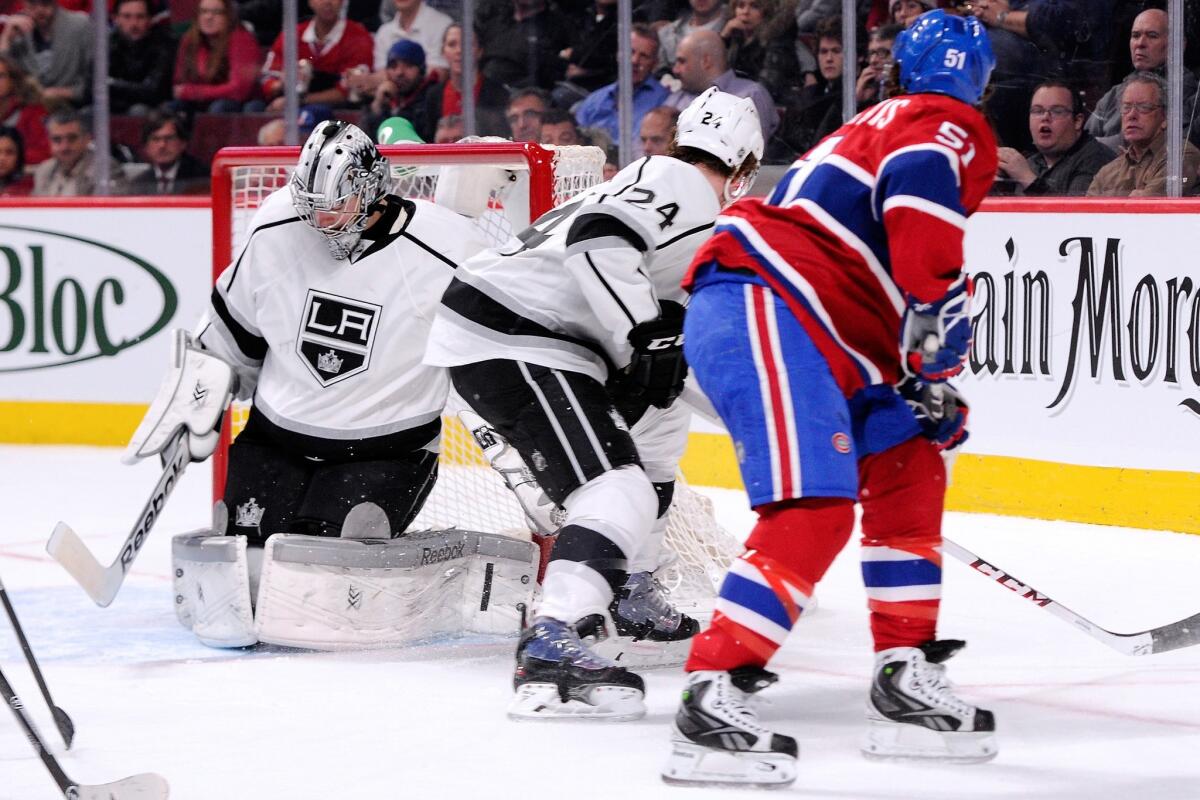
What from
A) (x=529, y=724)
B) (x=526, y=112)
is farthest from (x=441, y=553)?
(x=526, y=112)

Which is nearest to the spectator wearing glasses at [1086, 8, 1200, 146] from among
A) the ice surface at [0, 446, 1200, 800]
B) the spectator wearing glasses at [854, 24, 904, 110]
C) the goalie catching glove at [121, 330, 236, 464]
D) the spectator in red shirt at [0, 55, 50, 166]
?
the spectator wearing glasses at [854, 24, 904, 110]

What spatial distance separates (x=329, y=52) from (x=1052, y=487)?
3404 mm

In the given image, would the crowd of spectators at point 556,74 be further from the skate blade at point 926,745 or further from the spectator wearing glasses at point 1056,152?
the skate blade at point 926,745

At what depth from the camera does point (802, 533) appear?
2.31 m

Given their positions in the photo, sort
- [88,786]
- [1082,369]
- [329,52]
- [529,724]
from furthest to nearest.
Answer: [329,52] < [1082,369] < [529,724] < [88,786]

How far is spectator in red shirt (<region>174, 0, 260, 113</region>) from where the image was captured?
23.0ft

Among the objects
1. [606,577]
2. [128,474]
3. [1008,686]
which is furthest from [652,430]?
[128,474]

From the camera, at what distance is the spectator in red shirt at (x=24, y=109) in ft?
23.4

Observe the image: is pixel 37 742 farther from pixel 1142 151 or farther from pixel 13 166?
pixel 13 166

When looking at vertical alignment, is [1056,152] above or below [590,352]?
above

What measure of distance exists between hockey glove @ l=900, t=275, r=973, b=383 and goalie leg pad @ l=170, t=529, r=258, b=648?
145 centimetres

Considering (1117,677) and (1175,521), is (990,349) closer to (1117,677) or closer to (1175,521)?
(1175,521)

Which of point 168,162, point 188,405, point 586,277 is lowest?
point 188,405

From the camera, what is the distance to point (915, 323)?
2.35m
